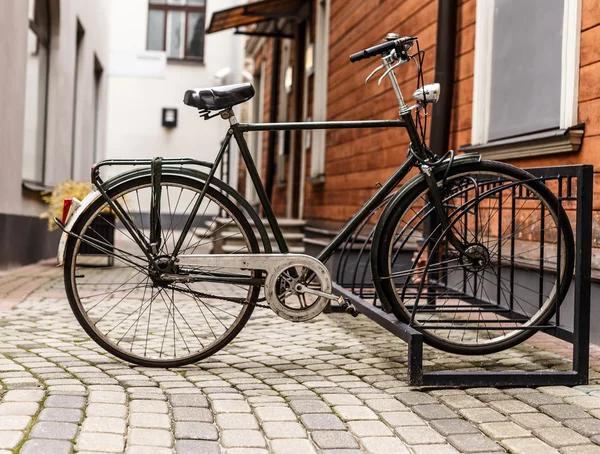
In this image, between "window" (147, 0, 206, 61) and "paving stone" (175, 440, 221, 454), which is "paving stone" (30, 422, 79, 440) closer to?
"paving stone" (175, 440, 221, 454)

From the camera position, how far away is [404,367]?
3850 mm

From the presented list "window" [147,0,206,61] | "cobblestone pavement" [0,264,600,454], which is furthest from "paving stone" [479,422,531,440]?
"window" [147,0,206,61]

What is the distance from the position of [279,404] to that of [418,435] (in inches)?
22.3

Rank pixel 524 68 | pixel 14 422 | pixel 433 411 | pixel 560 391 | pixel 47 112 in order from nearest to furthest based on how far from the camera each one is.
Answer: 1. pixel 14 422
2. pixel 433 411
3. pixel 560 391
4. pixel 524 68
5. pixel 47 112

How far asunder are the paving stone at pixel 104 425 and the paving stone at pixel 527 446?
115 cm

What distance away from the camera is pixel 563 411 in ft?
10.1

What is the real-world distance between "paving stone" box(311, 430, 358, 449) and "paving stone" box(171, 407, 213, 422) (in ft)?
1.24

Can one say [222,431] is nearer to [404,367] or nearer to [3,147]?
[404,367]

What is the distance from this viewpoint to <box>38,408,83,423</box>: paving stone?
9.18ft

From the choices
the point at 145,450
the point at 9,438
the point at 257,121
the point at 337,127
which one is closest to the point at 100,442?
the point at 145,450

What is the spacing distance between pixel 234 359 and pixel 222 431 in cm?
124

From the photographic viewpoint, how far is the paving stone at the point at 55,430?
8.56ft

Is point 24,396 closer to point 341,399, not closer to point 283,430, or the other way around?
point 283,430

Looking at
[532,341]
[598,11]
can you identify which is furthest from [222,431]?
[598,11]
